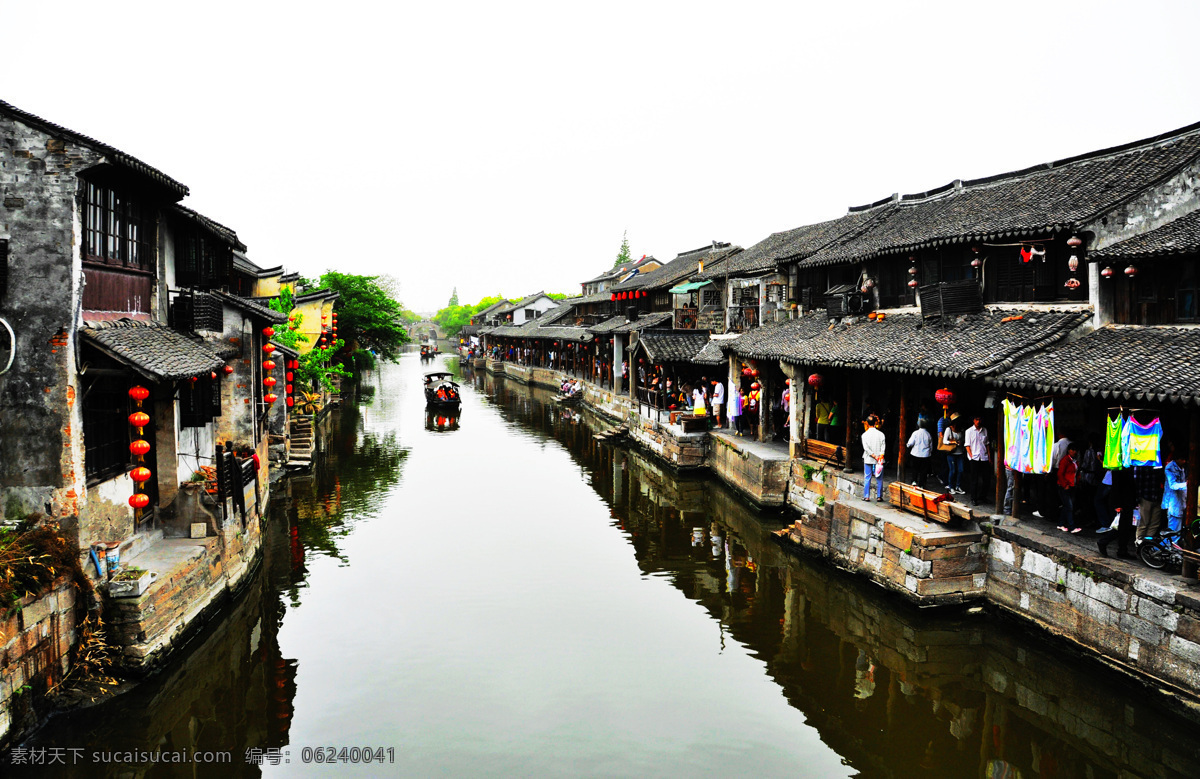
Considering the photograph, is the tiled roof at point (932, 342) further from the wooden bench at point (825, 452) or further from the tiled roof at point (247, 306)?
the tiled roof at point (247, 306)

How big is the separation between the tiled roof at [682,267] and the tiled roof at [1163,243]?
741 inches

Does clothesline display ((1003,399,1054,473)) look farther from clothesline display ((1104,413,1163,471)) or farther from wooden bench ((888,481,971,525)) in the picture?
wooden bench ((888,481,971,525))

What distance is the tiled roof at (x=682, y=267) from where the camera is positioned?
3297 cm

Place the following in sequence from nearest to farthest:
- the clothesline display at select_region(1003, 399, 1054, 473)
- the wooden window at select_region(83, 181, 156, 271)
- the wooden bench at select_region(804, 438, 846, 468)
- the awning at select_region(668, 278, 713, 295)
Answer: the wooden window at select_region(83, 181, 156, 271) → the clothesline display at select_region(1003, 399, 1054, 473) → the wooden bench at select_region(804, 438, 846, 468) → the awning at select_region(668, 278, 713, 295)

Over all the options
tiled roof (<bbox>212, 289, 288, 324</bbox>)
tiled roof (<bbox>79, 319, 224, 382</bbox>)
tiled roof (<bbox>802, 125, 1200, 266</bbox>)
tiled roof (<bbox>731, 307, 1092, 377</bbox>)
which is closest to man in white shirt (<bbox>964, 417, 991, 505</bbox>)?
tiled roof (<bbox>731, 307, 1092, 377</bbox>)

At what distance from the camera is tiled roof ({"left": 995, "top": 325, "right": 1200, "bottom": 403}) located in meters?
9.11

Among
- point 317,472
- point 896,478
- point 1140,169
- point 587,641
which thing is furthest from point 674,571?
point 317,472

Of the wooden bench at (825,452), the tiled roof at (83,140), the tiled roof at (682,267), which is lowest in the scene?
the wooden bench at (825,452)

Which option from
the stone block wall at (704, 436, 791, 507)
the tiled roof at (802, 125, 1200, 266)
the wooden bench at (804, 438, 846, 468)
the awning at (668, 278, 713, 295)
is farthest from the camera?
the awning at (668, 278, 713, 295)

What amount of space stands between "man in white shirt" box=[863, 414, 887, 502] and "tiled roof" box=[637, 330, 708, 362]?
40.3ft

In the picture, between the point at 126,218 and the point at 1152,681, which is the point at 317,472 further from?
the point at 1152,681

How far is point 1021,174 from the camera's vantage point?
16891 millimetres

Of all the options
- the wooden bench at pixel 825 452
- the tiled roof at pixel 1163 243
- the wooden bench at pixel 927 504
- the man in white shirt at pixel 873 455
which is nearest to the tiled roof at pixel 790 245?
the wooden bench at pixel 825 452

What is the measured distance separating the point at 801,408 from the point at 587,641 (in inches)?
341
